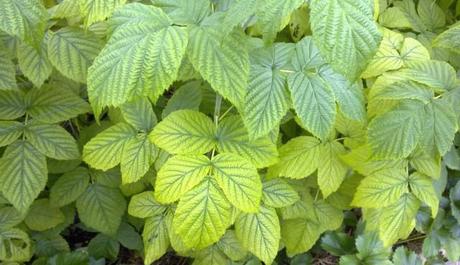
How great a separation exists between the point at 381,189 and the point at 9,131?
1.20 metres

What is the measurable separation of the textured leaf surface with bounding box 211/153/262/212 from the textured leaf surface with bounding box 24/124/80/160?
539mm

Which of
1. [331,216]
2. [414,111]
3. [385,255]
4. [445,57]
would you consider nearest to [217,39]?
[414,111]

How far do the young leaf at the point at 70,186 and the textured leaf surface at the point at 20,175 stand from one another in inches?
9.0

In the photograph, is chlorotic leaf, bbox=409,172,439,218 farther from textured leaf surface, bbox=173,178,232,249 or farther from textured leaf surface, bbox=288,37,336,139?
textured leaf surface, bbox=173,178,232,249

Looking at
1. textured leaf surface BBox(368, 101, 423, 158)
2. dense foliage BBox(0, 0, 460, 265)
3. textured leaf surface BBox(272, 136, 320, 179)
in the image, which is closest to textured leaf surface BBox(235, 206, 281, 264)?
dense foliage BBox(0, 0, 460, 265)

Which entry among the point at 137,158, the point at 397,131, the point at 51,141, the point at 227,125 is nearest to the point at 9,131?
the point at 51,141

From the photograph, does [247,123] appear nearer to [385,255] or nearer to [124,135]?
[124,135]

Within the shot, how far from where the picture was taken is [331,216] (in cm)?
183

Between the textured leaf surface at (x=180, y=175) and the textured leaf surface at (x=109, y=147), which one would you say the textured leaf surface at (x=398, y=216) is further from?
the textured leaf surface at (x=109, y=147)

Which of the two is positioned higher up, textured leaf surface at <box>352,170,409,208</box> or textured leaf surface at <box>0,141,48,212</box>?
textured leaf surface at <box>0,141,48,212</box>

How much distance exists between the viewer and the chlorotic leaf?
63.2 inches

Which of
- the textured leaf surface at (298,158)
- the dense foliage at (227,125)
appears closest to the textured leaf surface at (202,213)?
the dense foliage at (227,125)

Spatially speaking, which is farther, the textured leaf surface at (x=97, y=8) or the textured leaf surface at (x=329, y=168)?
the textured leaf surface at (x=329, y=168)

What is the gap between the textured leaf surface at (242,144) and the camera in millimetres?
1321
